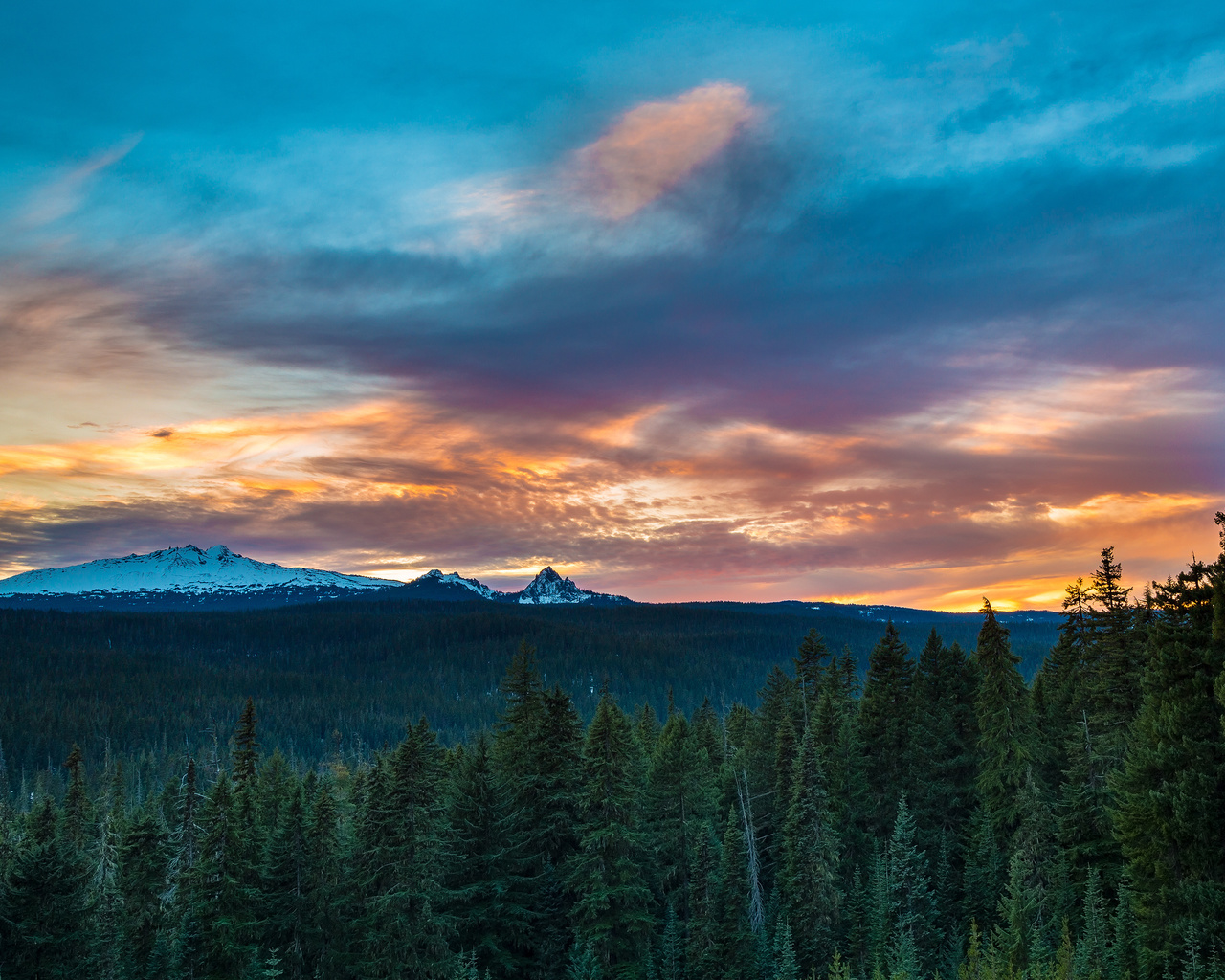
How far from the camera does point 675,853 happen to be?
50.6m

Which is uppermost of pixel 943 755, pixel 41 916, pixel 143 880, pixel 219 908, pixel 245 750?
pixel 943 755

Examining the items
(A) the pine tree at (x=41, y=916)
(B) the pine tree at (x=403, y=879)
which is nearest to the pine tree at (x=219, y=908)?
(A) the pine tree at (x=41, y=916)

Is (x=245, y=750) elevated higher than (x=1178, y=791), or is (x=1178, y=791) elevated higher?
(x=1178, y=791)

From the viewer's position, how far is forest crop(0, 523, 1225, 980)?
34.6 m

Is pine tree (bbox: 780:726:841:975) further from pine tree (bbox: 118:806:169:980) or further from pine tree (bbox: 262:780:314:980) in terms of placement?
pine tree (bbox: 118:806:169:980)

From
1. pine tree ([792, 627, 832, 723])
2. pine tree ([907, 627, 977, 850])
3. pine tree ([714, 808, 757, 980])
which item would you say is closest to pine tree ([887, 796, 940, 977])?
pine tree ([714, 808, 757, 980])

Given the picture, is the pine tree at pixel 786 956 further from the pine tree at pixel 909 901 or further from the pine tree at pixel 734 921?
the pine tree at pixel 909 901

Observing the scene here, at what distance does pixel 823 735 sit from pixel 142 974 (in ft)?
123

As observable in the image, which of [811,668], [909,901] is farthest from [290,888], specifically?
[811,668]

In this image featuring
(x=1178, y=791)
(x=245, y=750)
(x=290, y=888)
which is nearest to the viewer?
(x=1178, y=791)

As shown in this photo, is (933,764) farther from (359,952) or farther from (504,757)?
(359,952)

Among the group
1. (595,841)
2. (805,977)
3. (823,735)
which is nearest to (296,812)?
(595,841)

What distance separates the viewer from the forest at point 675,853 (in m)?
34.6

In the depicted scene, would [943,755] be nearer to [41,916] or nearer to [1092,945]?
[1092,945]
